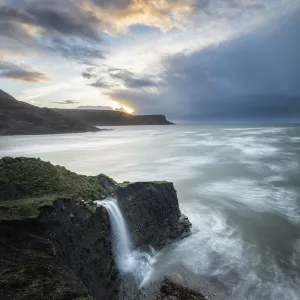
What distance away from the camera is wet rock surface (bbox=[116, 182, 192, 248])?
1781 cm

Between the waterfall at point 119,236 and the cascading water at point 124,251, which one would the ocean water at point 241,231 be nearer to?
the cascading water at point 124,251

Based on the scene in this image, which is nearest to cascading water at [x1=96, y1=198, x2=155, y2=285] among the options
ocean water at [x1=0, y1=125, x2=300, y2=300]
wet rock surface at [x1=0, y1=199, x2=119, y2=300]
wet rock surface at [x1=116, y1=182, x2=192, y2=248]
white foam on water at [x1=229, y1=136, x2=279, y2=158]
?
ocean water at [x1=0, y1=125, x2=300, y2=300]

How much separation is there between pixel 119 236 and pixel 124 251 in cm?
112

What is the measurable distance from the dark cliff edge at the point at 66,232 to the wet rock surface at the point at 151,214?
65 mm

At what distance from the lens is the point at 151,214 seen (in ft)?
63.7

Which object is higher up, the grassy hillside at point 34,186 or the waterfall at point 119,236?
the grassy hillside at point 34,186

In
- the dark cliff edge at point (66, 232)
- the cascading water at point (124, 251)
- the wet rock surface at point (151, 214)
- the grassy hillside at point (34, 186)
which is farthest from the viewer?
the wet rock surface at point (151, 214)

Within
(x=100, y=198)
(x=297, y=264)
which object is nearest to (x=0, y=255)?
(x=100, y=198)

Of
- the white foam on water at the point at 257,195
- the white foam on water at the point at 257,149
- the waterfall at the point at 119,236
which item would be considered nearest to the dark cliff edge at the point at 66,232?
the waterfall at the point at 119,236

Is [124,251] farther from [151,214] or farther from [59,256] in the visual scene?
[59,256]

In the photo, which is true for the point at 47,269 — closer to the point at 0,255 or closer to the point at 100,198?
the point at 0,255

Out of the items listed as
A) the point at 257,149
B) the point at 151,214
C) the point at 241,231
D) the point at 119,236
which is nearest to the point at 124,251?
the point at 119,236

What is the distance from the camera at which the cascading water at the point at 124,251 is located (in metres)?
15.7

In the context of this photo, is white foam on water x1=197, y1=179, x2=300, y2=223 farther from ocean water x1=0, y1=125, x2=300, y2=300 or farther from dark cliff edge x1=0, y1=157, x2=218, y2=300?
A: dark cliff edge x1=0, y1=157, x2=218, y2=300
